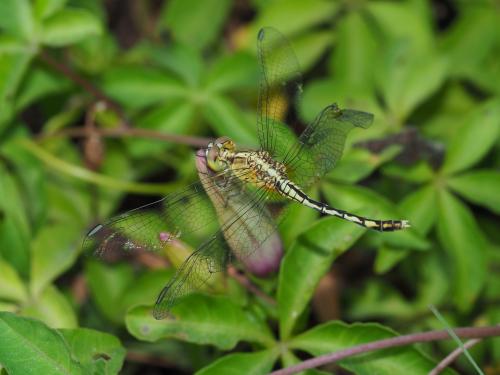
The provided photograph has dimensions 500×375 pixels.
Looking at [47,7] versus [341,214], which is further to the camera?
[47,7]

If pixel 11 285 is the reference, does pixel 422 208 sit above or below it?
below

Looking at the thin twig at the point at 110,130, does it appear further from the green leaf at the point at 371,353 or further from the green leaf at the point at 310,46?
Answer: the green leaf at the point at 371,353

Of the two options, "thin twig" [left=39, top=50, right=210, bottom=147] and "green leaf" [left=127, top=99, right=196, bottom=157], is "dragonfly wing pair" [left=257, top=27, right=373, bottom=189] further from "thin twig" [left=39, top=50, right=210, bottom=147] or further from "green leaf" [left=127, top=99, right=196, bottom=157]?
"green leaf" [left=127, top=99, right=196, bottom=157]

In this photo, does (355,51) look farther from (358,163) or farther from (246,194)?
(246,194)

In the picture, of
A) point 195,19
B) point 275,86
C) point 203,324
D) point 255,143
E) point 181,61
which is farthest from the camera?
point 195,19

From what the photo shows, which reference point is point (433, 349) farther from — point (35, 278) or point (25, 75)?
point (25, 75)

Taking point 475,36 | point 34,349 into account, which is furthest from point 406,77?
point 34,349
